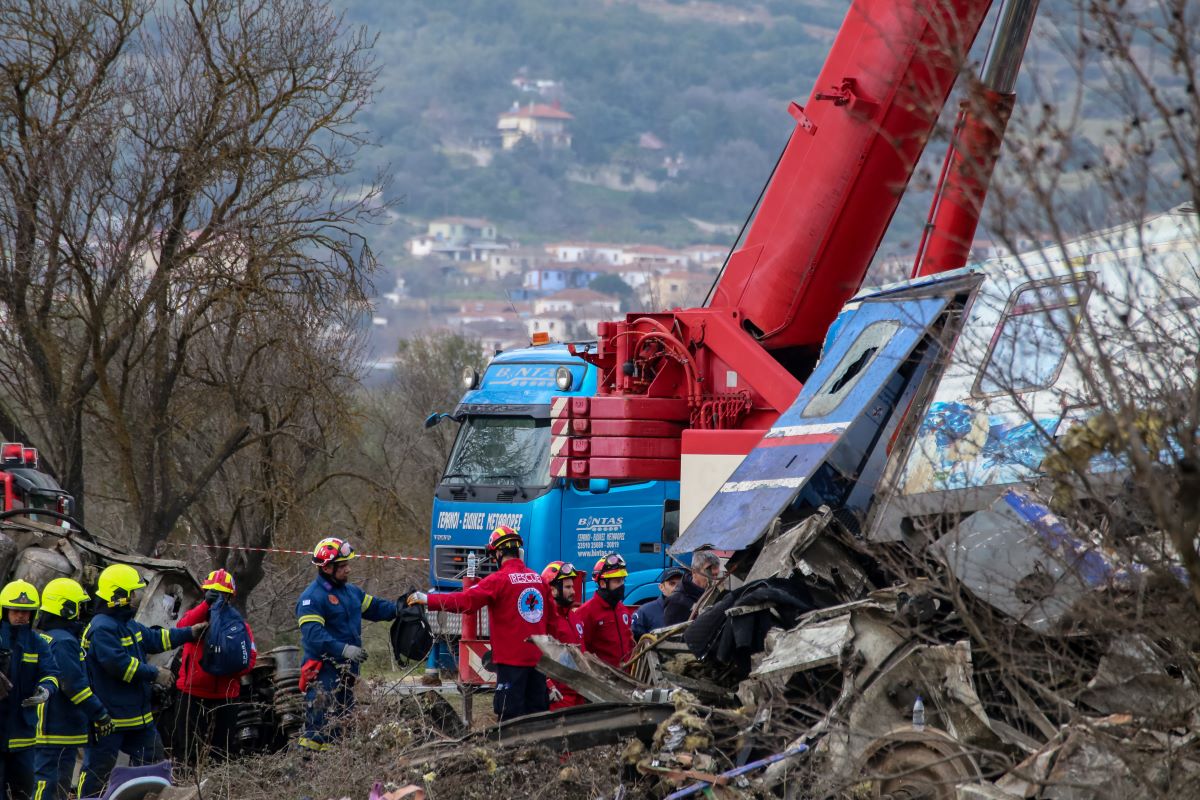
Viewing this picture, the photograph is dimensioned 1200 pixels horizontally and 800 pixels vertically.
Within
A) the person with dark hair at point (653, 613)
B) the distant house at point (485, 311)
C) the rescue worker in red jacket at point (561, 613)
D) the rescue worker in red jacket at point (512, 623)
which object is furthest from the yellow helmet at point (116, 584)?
the distant house at point (485, 311)

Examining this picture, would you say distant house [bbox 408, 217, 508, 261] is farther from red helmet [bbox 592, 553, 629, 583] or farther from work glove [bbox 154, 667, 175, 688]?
work glove [bbox 154, 667, 175, 688]

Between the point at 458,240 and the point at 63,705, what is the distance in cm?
15751

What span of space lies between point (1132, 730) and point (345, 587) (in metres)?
6.24

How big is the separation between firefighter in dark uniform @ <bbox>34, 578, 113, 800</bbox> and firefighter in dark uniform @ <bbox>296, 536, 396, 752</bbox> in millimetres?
1295

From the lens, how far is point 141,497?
16.9 meters

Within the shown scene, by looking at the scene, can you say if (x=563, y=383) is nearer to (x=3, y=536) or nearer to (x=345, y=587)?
(x=345, y=587)

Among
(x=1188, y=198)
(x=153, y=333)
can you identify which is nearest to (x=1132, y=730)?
(x=1188, y=198)

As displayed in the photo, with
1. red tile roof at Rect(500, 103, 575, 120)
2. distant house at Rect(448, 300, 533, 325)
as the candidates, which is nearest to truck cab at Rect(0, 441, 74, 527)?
distant house at Rect(448, 300, 533, 325)

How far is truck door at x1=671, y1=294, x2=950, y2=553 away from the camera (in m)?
8.88

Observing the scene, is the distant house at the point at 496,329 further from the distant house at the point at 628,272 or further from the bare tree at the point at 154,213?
the bare tree at the point at 154,213

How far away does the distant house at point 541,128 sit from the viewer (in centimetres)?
19100

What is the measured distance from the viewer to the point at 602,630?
430 inches

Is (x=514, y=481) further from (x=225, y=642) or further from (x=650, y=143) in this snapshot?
(x=650, y=143)

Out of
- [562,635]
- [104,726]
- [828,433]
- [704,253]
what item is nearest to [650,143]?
[704,253]
